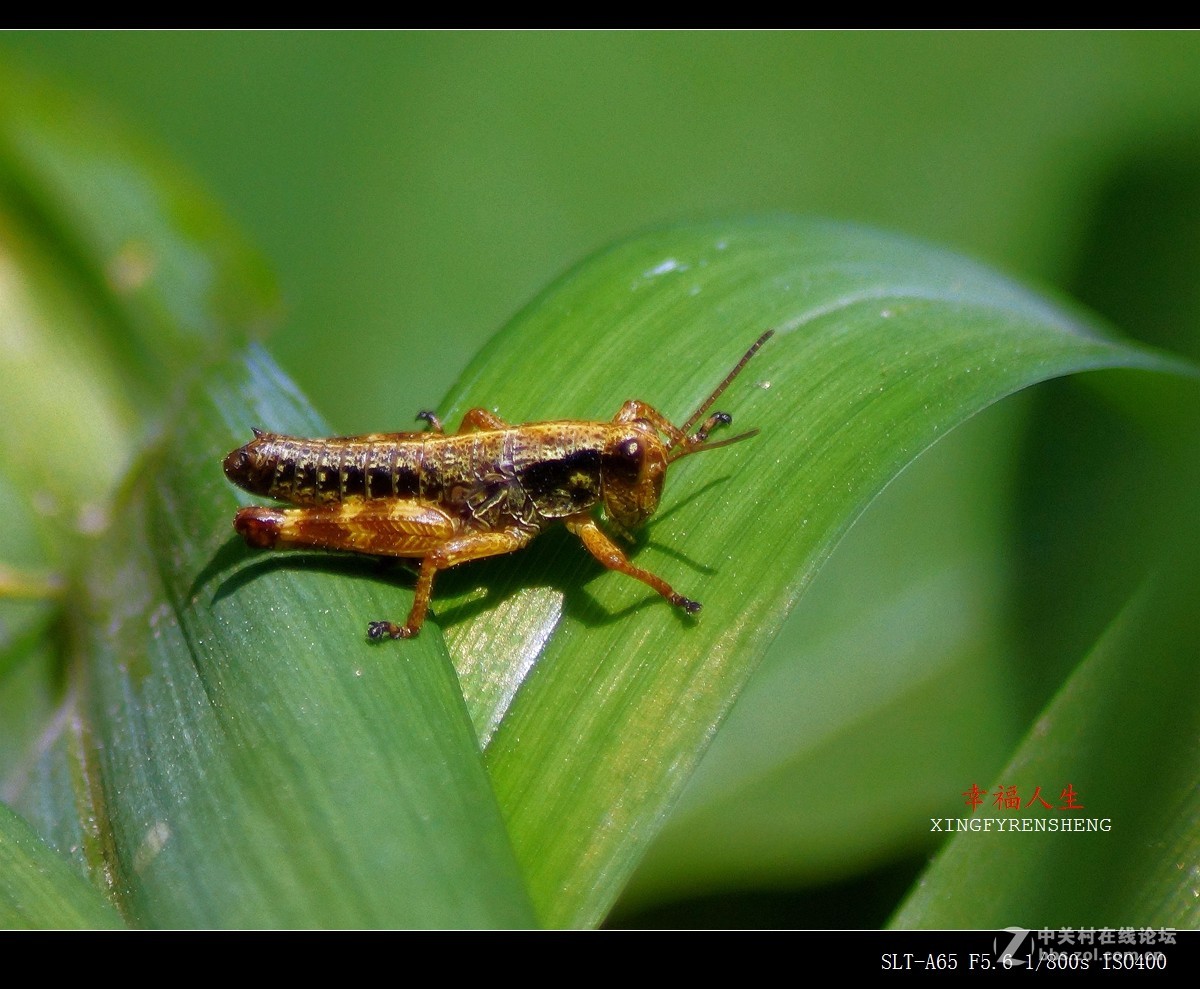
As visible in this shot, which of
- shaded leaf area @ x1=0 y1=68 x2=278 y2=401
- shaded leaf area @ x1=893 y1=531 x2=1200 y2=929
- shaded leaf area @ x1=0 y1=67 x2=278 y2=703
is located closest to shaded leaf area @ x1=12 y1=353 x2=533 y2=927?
shaded leaf area @ x1=0 y1=67 x2=278 y2=703

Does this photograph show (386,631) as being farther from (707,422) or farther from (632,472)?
(707,422)

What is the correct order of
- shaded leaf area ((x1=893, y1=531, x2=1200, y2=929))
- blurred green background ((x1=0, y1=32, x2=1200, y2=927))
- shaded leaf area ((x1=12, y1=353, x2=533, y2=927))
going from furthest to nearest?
blurred green background ((x1=0, y1=32, x2=1200, y2=927)) < shaded leaf area ((x1=893, y1=531, x2=1200, y2=929)) < shaded leaf area ((x1=12, y1=353, x2=533, y2=927))

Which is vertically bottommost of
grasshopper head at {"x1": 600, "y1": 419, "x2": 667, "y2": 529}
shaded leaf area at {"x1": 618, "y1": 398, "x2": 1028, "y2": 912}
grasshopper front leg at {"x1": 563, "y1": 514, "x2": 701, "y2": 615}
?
shaded leaf area at {"x1": 618, "y1": 398, "x2": 1028, "y2": 912}

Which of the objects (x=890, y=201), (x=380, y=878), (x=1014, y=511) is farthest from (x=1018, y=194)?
(x=380, y=878)

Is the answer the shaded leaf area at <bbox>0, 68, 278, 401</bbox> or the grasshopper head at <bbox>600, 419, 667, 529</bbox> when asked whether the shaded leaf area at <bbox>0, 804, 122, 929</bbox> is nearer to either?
the grasshopper head at <bbox>600, 419, 667, 529</bbox>

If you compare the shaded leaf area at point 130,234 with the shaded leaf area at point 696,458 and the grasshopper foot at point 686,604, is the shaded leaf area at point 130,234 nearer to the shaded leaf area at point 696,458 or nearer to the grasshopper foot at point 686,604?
the shaded leaf area at point 696,458

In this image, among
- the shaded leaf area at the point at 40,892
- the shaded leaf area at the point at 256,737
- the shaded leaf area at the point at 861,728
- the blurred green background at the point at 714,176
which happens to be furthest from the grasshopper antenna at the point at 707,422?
the shaded leaf area at the point at 40,892
